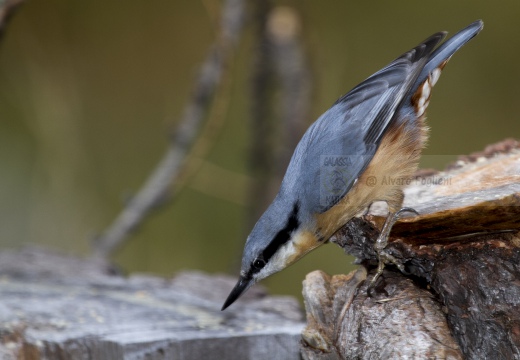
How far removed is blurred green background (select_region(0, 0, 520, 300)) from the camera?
3.09 meters

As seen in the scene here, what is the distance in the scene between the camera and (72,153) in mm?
3227

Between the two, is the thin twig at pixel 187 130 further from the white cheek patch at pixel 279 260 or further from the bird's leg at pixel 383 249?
the bird's leg at pixel 383 249

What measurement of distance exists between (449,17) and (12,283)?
2.20 meters

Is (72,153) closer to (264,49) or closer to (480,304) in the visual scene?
(264,49)

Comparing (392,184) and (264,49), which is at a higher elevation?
(264,49)

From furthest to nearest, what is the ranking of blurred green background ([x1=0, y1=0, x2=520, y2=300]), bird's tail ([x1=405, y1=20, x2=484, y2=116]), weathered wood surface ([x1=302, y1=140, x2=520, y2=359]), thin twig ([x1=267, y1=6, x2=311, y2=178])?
1. blurred green background ([x1=0, y1=0, x2=520, y2=300])
2. thin twig ([x1=267, y1=6, x2=311, y2=178])
3. bird's tail ([x1=405, y1=20, x2=484, y2=116])
4. weathered wood surface ([x1=302, y1=140, x2=520, y2=359])

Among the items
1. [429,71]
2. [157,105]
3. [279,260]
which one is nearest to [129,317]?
[279,260]

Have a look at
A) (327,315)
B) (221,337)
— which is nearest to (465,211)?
(327,315)

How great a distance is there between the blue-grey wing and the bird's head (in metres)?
0.05

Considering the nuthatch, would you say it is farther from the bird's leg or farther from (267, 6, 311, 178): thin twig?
(267, 6, 311, 178): thin twig

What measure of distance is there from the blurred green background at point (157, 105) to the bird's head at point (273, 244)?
1280 millimetres

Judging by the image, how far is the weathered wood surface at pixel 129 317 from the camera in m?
A: 1.60

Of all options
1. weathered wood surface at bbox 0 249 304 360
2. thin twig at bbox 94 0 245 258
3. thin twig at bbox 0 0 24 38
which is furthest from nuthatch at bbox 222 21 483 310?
thin twig at bbox 0 0 24 38

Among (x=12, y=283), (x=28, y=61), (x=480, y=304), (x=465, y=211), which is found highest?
(x=28, y=61)
